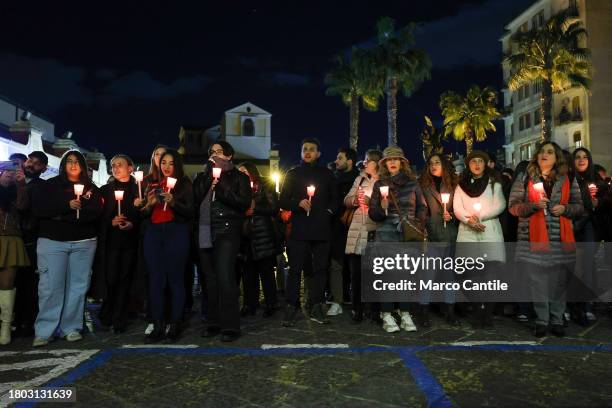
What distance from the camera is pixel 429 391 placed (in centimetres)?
388

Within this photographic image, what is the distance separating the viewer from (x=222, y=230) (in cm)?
572

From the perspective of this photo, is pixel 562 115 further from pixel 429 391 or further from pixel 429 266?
pixel 429 391

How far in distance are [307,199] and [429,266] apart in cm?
175

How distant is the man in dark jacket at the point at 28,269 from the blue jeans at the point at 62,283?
1.25 feet

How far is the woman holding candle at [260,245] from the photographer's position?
23.5 feet

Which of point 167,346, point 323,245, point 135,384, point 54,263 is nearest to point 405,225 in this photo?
point 323,245

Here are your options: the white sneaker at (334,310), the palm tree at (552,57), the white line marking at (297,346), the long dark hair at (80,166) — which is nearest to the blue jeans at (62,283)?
the long dark hair at (80,166)

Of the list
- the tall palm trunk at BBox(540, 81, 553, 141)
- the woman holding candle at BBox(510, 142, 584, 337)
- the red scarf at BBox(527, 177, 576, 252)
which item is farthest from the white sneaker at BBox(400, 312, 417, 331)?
the tall palm trunk at BBox(540, 81, 553, 141)

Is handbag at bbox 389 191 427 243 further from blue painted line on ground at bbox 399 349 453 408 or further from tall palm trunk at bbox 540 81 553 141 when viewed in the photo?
tall palm trunk at bbox 540 81 553 141

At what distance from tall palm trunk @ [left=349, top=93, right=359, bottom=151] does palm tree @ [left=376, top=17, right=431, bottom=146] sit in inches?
124

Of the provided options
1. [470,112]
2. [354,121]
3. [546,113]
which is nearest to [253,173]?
[546,113]

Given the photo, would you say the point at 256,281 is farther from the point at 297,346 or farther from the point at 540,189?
the point at 540,189

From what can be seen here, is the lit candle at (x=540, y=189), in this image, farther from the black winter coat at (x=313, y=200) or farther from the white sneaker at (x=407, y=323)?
the black winter coat at (x=313, y=200)

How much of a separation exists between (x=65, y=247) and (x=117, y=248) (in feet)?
2.16
